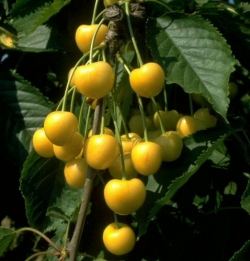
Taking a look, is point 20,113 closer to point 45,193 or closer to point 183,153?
point 45,193

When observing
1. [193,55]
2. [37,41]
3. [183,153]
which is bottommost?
[37,41]

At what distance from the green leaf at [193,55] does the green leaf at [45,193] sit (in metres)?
0.40

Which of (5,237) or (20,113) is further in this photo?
(20,113)

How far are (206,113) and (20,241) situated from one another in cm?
155

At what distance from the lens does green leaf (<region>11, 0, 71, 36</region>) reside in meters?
1.44

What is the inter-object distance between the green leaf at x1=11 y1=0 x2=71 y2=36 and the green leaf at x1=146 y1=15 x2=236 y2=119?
24 cm

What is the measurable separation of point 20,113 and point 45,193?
34cm

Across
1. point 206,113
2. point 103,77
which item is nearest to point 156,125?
point 206,113

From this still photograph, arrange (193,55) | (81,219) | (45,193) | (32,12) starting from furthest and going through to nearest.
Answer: (32,12), (45,193), (193,55), (81,219)

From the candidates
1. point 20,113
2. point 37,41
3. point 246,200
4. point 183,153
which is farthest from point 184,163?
point 37,41

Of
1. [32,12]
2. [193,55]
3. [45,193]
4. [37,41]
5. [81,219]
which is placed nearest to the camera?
[81,219]

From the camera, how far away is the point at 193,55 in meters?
1.36

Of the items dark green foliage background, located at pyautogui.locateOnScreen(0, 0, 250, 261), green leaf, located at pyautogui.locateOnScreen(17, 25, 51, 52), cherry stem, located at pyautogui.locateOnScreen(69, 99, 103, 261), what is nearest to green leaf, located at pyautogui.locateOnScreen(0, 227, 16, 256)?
dark green foliage background, located at pyautogui.locateOnScreen(0, 0, 250, 261)

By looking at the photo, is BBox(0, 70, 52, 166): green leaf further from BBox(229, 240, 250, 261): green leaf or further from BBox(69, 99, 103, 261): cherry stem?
BBox(229, 240, 250, 261): green leaf
